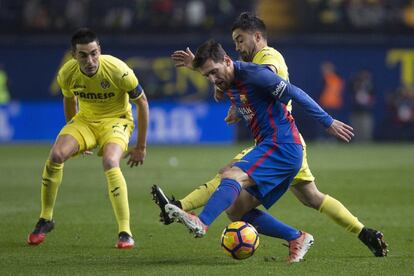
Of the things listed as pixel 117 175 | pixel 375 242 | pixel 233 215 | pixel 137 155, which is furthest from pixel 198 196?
pixel 375 242

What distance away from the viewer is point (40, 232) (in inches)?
343

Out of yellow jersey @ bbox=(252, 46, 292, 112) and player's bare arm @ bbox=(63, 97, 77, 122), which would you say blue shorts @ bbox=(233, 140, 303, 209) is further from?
player's bare arm @ bbox=(63, 97, 77, 122)

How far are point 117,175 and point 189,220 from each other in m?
1.89

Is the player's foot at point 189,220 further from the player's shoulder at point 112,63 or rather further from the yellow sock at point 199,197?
the player's shoulder at point 112,63

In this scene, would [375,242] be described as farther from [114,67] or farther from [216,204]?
[114,67]

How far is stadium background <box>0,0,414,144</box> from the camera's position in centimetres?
2731

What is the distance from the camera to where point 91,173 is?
1677 cm

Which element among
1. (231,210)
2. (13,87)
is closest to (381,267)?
(231,210)

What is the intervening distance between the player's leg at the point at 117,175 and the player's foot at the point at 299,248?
1515 millimetres

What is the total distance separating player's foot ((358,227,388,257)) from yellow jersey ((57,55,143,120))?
2.45 meters

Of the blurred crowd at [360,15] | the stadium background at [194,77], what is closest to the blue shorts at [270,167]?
the stadium background at [194,77]

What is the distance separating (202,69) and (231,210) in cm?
114

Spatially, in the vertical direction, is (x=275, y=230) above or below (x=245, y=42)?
below

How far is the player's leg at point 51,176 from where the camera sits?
872cm
